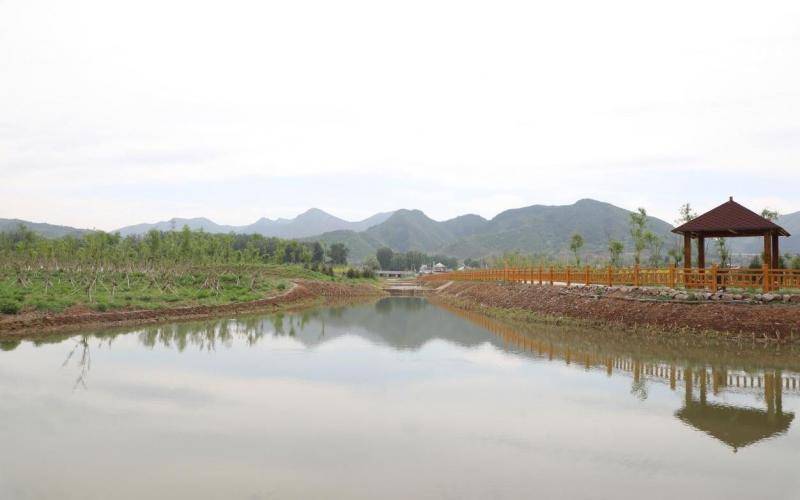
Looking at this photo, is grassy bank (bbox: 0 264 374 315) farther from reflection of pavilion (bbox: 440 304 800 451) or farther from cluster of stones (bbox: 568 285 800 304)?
cluster of stones (bbox: 568 285 800 304)

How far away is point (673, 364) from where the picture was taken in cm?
1298

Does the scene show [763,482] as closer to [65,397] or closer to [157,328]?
[65,397]

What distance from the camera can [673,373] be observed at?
39.5ft

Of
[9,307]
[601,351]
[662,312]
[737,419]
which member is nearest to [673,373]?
[601,351]

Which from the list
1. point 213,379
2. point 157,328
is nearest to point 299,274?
point 157,328

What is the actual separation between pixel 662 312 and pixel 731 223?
4.58m

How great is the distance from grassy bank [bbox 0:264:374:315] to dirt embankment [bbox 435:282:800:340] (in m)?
15.8

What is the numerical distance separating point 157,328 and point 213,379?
9980 mm

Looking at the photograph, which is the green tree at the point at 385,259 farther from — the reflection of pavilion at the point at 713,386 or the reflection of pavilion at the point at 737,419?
the reflection of pavilion at the point at 737,419

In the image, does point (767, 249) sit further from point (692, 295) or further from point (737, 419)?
point (737, 419)

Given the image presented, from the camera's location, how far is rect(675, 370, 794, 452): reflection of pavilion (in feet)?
25.6

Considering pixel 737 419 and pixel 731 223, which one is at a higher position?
pixel 731 223

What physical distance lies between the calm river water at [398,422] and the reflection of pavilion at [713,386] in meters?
0.05

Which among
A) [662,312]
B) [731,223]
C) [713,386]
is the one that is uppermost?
[731,223]
